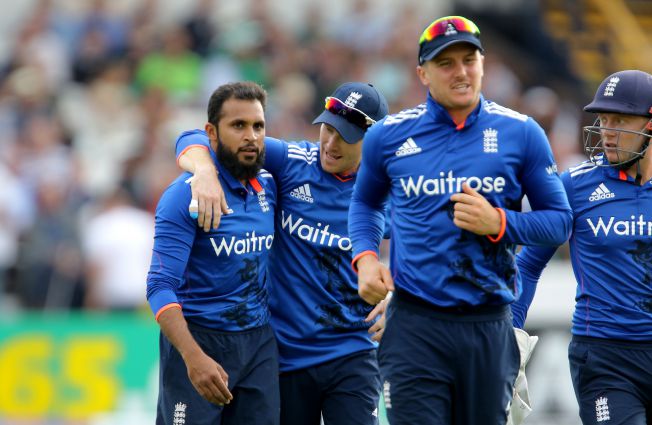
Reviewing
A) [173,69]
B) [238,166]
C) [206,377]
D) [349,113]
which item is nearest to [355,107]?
[349,113]

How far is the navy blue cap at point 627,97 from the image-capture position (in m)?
6.28

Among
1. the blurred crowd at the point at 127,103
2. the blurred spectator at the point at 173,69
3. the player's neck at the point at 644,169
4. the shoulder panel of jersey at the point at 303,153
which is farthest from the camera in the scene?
the blurred spectator at the point at 173,69

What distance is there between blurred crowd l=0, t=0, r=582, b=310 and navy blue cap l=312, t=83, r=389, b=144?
5.55m

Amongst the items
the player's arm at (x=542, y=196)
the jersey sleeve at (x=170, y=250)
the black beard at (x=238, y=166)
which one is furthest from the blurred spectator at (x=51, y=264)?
the player's arm at (x=542, y=196)

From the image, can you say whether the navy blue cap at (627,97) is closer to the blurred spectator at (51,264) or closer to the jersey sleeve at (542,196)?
the jersey sleeve at (542,196)

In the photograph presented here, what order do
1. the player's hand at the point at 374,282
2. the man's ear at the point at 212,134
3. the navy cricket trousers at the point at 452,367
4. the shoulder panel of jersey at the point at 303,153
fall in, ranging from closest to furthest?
the player's hand at the point at 374,282 < the navy cricket trousers at the point at 452,367 < the man's ear at the point at 212,134 < the shoulder panel of jersey at the point at 303,153

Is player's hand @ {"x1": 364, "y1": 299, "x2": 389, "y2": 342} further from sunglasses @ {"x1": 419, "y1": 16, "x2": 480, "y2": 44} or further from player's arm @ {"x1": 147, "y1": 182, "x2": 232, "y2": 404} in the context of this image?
sunglasses @ {"x1": 419, "y1": 16, "x2": 480, "y2": 44}

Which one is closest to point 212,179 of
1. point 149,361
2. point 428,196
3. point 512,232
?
point 428,196

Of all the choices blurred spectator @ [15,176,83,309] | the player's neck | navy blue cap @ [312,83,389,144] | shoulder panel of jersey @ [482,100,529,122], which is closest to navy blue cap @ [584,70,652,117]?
the player's neck

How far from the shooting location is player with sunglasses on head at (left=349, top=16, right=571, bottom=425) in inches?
217

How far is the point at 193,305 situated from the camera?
20.6ft

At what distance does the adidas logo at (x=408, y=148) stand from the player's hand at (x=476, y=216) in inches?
14.6

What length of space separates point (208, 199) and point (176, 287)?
49 centimetres

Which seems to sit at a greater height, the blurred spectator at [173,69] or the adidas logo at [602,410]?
the blurred spectator at [173,69]
